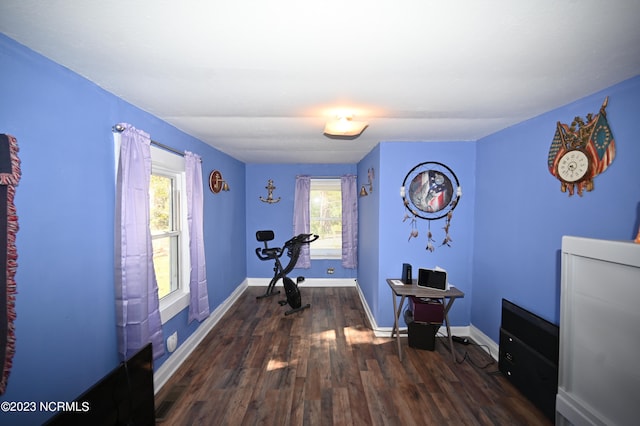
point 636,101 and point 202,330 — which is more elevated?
point 636,101

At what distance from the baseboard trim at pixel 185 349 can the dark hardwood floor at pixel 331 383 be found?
0.20 feet

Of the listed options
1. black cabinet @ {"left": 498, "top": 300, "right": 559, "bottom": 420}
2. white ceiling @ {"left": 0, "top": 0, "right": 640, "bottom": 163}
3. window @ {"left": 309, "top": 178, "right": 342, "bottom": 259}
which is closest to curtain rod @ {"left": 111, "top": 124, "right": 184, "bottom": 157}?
white ceiling @ {"left": 0, "top": 0, "right": 640, "bottom": 163}

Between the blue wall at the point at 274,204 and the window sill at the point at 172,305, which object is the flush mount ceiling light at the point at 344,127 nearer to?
the window sill at the point at 172,305

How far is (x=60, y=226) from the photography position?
1540 millimetres

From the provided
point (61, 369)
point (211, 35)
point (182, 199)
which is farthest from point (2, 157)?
point (182, 199)

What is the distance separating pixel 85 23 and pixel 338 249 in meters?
5.08

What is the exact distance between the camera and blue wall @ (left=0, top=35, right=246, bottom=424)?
4.38ft

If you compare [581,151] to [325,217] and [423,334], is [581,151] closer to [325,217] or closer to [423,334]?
[423,334]

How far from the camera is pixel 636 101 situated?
1678 mm

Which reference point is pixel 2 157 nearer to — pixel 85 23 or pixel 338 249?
pixel 85 23

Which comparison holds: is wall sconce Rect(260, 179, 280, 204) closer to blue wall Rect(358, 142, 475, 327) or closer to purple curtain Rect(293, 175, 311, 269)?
purple curtain Rect(293, 175, 311, 269)

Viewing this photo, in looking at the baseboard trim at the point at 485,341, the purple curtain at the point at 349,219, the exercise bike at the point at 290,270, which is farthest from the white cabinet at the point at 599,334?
the purple curtain at the point at 349,219

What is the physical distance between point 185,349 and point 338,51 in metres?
3.23

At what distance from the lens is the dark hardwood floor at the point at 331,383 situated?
7.06ft
